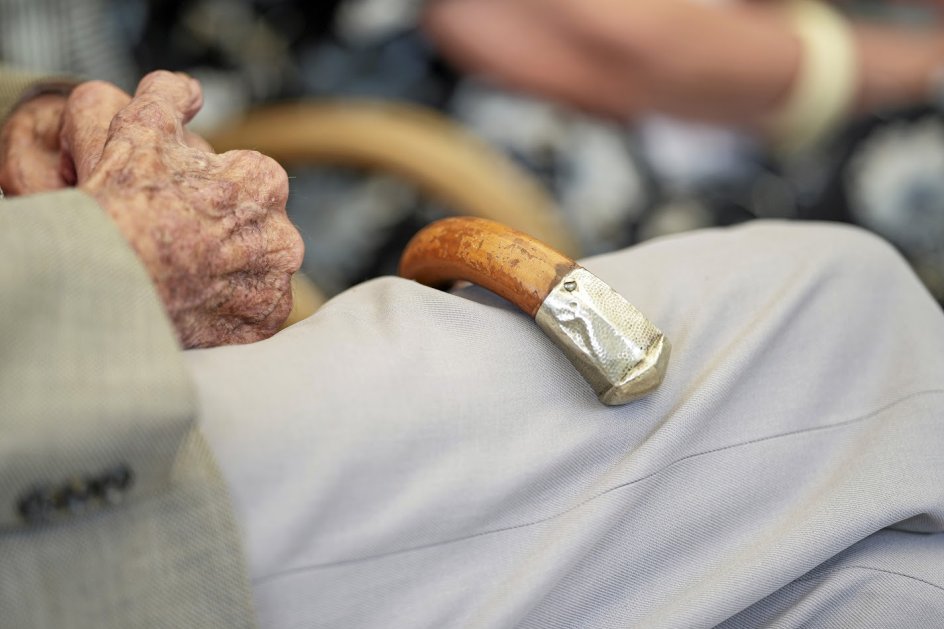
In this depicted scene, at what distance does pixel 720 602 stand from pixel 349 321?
Answer: 0.21 m

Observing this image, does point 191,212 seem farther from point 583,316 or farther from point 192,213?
point 583,316

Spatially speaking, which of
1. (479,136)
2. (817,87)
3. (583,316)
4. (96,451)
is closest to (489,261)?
(583,316)

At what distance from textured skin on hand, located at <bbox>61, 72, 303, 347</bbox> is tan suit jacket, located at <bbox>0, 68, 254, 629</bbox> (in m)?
0.03

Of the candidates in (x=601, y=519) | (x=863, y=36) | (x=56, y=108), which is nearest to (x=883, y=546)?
(x=601, y=519)

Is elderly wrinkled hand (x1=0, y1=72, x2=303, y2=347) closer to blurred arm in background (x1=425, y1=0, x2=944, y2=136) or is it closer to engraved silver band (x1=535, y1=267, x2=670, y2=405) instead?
engraved silver band (x1=535, y1=267, x2=670, y2=405)

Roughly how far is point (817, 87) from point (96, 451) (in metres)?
1.10

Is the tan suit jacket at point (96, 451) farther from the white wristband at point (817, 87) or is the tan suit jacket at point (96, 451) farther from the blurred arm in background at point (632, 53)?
the white wristband at point (817, 87)

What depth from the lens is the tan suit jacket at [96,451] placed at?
33cm

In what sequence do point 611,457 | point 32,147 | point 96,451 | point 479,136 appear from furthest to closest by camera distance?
point 479,136 < point 32,147 < point 611,457 < point 96,451

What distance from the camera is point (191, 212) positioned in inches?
16.3

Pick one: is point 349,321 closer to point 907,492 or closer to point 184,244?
point 184,244

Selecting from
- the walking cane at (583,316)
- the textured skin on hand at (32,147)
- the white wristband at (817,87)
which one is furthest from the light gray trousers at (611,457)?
the white wristband at (817,87)

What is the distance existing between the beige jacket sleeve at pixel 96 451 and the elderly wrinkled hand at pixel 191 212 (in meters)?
0.03

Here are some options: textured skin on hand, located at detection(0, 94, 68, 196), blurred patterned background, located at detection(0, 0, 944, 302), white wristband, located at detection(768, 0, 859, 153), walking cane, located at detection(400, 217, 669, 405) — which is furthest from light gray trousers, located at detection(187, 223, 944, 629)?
white wristband, located at detection(768, 0, 859, 153)
